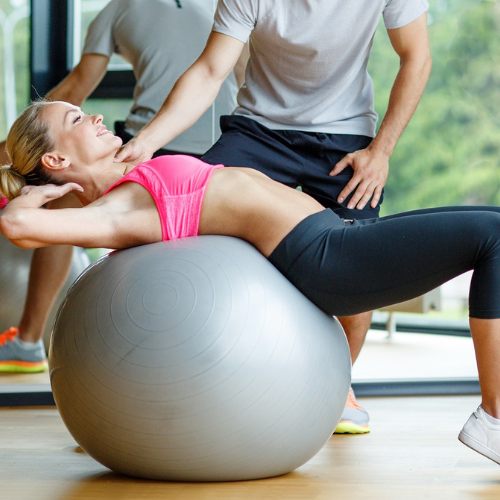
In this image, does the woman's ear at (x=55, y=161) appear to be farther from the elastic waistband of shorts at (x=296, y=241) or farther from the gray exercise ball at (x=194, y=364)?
the elastic waistband of shorts at (x=296, y=241)

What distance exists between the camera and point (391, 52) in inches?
152

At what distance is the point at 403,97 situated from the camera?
7.92ft

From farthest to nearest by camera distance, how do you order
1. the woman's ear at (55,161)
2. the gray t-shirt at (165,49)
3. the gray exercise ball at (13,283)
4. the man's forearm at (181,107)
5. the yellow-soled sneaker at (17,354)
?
the gray exercise ball at (13,283) < the yellow-soled sneaker at (17,354) < the gray t-shirt at (165,49) < the man's forearm at (181,107) < the woman's ear at (55,161)

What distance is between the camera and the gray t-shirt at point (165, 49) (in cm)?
305

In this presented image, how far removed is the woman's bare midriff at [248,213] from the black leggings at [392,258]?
25 mm

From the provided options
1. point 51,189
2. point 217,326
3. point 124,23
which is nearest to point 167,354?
point 217,326

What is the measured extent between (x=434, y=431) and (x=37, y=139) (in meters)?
1.20

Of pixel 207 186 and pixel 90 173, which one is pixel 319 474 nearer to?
pixel 207 186

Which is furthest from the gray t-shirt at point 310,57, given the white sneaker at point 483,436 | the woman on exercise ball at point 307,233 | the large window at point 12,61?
the large window at point 12,61

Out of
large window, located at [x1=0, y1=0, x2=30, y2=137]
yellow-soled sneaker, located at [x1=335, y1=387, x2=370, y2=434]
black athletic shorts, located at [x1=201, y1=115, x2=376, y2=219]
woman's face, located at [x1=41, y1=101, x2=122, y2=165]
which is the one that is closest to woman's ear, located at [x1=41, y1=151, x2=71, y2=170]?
woman's face, located at [x1=41, y1=101, x2=122, y2=165]

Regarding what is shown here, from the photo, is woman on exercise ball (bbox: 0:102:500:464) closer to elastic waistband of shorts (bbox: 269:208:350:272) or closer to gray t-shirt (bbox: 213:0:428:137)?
elastic waistband of shorts (bbox: 269:208:350:272)

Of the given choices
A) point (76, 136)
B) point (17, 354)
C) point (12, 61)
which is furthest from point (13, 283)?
point (76, 136)

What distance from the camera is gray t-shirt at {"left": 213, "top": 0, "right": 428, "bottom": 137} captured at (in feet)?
7.55

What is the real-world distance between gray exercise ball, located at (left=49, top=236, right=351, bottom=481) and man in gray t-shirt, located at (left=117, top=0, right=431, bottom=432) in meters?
0.58
